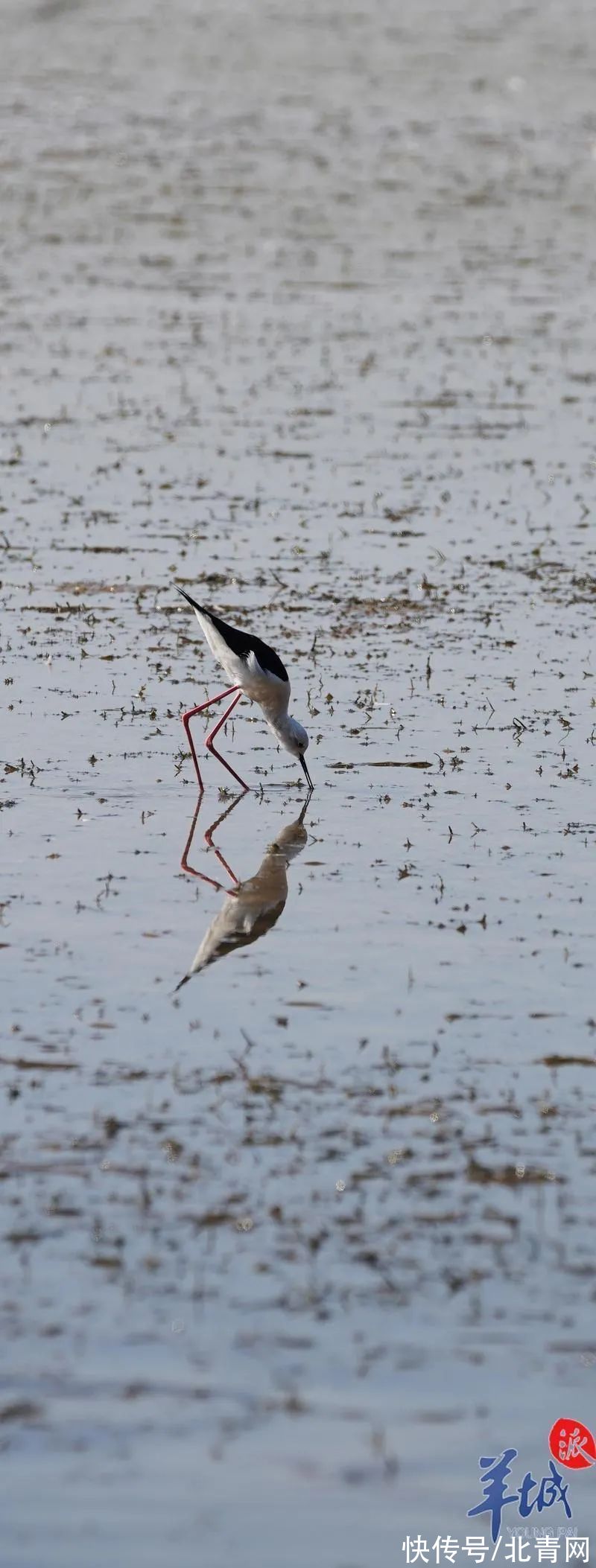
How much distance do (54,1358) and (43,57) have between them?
1976 inches

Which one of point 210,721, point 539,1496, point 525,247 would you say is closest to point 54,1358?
point 539,1496

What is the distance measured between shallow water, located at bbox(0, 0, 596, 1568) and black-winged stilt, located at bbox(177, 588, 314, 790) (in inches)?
10.7

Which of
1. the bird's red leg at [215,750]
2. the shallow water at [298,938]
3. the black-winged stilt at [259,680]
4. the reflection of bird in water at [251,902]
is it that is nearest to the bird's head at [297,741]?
the black-winged stilt at [259,680]

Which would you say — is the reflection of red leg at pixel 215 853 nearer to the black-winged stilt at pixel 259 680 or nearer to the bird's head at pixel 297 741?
the black-winged stilt at pixel 259 680

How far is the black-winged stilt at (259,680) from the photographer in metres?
11.2

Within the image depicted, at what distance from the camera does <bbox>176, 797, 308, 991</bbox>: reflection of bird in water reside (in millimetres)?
9148

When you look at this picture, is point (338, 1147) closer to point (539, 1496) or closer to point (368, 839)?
point (539, 1496)

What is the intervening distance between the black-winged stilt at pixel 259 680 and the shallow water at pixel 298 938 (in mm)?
272

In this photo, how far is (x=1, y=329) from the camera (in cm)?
2552

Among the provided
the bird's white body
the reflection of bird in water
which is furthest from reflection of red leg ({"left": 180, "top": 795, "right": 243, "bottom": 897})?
the bird's white body

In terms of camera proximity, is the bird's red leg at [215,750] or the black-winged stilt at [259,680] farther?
the bird's red leg at [215,750]

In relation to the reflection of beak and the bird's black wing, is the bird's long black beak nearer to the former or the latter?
the reflection of beak

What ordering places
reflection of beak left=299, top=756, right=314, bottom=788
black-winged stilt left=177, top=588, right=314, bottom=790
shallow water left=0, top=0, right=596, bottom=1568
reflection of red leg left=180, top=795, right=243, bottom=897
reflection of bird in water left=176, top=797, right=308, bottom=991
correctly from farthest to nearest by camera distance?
black-winged stilt left=177, top=588, right=314, bottom=790 → reflection of beak left=299, top=756, right=314, bottom=788 → reflection of red leg left=180, top=795, right=243, bottom=897 → reflection of bird in water left=176, top=797, right=308, bottom=991 → shallow water left=0, top=0, right=596, bottom=1568

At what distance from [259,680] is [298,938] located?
7.77 feet
